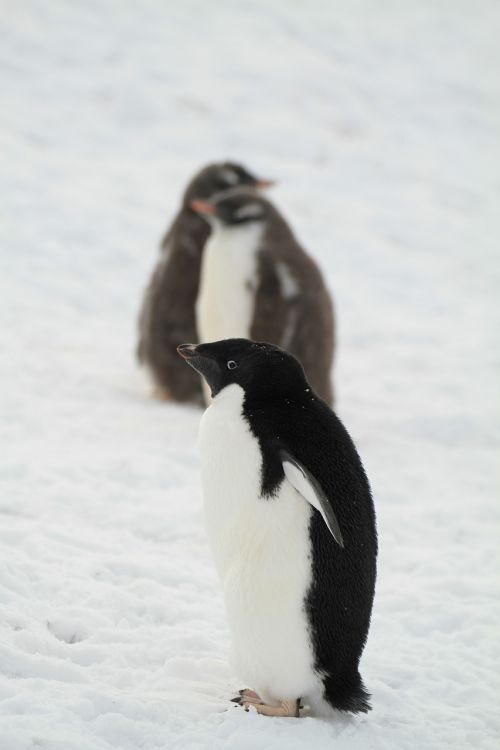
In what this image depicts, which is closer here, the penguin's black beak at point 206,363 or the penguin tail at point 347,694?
the penguin tail at point 347,694

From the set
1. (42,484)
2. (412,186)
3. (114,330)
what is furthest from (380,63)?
(42,484)

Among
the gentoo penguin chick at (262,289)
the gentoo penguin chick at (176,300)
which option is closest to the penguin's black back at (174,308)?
the gentoo penguin chick at (176,300)

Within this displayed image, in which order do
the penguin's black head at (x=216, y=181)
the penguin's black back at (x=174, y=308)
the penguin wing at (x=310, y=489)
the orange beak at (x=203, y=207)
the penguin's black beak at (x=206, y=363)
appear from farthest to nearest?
the penguin's black head at (x=216, y=181) → the penguin's black back at (x=174, y=308) → the orange beak at (x=203, y=207) → the penguin's black beak at (x=206, y=363) → the penguin wing at (x=310, y=489)

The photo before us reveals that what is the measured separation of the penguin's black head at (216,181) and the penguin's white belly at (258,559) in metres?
4.69

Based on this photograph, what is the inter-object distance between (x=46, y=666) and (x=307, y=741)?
0.77m

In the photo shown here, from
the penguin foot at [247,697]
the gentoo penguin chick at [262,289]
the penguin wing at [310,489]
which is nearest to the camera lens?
the penguin wing at [310,489]

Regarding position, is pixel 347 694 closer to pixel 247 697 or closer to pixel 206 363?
pixel 247 697

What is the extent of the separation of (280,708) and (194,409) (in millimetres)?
4214

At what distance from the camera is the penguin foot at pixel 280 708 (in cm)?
296

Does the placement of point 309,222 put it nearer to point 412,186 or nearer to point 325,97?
point 412,186

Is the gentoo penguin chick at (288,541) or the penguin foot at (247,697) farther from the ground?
the gentoo penguin chick at (288,541)

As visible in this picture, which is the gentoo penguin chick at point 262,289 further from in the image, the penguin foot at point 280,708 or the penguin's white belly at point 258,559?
the penguin foot at point 280,708

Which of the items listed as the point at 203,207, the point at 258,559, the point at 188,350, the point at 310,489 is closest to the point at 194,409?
the point at 203,207

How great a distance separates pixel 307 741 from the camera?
9.23 feet
